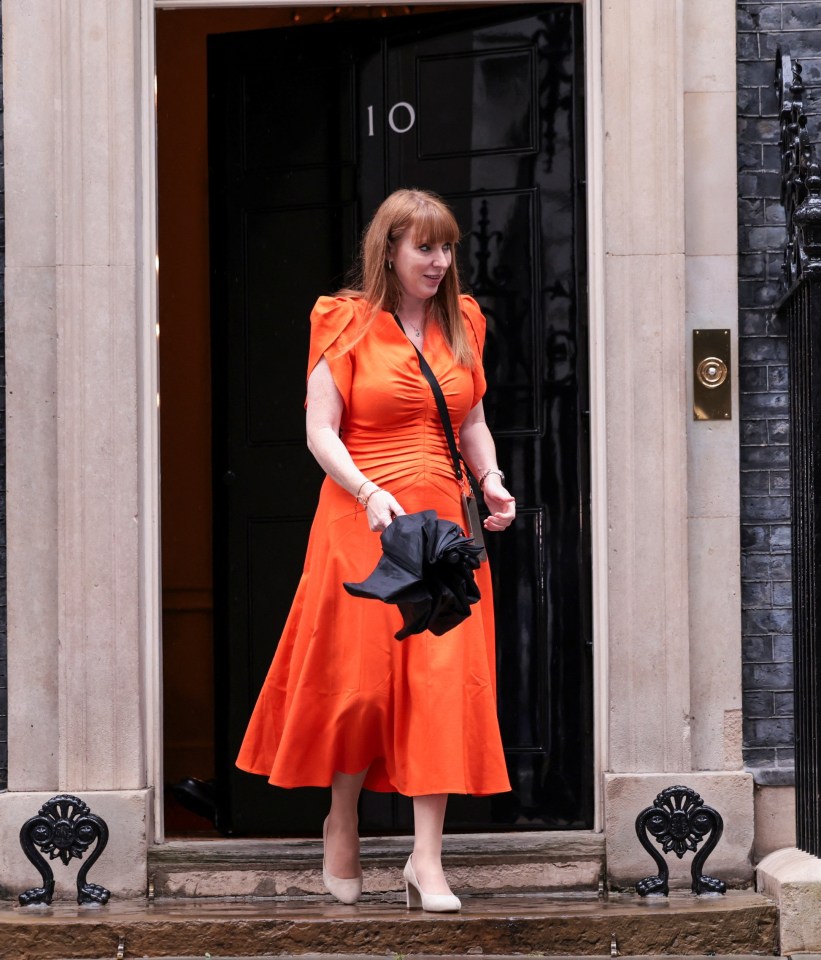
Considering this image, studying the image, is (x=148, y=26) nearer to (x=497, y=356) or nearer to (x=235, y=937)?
(x=497, y=356)

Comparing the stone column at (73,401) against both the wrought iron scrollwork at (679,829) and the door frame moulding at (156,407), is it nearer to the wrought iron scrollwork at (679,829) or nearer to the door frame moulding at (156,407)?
the door frame moulding at (156,407)

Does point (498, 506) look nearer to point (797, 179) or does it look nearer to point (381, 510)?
point (381, 510)

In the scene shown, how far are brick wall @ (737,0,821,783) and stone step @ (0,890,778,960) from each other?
0.76m

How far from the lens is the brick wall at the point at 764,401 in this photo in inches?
223

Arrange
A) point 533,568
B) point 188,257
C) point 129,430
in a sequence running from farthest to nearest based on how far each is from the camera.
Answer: point 188,257, point 533,568, point 129,430

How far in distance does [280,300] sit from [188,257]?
1401 millimetres

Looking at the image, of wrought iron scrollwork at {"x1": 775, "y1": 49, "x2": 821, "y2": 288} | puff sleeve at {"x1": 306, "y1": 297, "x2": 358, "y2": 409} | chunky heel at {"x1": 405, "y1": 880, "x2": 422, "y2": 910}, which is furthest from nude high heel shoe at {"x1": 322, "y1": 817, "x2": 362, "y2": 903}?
wrought iron scrollwork at {"x1": 775, "y1": 49, "x2": 821, "y2": 288}

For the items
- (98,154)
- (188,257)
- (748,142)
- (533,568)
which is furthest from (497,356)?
(188,257)

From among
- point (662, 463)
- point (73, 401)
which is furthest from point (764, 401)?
point (73, 401)

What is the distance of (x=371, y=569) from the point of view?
488cm

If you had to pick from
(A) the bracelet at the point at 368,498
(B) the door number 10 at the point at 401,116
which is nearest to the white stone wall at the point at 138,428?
(B) the door number 10 at the point at 401,116

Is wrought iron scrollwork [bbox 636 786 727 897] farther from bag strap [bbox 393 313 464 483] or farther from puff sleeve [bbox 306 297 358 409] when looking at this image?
puff sleeve [bbox 306 297 358 409]

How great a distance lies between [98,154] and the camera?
5637 mm

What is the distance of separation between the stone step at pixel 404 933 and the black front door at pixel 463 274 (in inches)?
41.0
